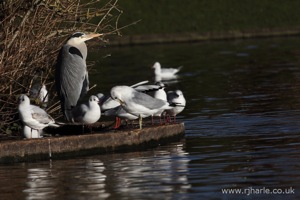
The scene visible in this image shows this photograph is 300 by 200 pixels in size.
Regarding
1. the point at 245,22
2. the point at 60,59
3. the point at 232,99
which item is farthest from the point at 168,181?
the point at 245,22

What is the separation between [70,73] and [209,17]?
42.4 m

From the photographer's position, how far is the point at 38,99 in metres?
18.5

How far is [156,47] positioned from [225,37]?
4.85 m

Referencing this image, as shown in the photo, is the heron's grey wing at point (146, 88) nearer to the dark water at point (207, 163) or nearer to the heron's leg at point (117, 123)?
the heron's leg at point (117, 123)

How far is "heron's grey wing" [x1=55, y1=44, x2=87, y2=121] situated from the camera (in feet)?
57.9

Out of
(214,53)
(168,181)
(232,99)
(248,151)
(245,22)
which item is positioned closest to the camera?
(168,181)

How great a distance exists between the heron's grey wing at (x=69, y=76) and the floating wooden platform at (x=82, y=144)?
1.15m

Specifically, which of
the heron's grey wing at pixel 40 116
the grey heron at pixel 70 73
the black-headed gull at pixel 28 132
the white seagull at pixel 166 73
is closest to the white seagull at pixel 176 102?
the grey heron at pixel 70 73

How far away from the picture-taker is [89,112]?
669 inches

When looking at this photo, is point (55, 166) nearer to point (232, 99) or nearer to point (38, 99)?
point (38, 99)

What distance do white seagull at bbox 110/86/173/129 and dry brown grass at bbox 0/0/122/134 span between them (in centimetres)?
154

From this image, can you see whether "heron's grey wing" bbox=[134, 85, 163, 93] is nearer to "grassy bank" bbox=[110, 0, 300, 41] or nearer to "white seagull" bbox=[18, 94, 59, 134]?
"white seagull" bbox=[18, 94, 59, 134]

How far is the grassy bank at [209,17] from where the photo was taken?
5675 cm

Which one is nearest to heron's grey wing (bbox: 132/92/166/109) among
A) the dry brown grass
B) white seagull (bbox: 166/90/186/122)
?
white seagull (bbox: 166/90/186/122)
